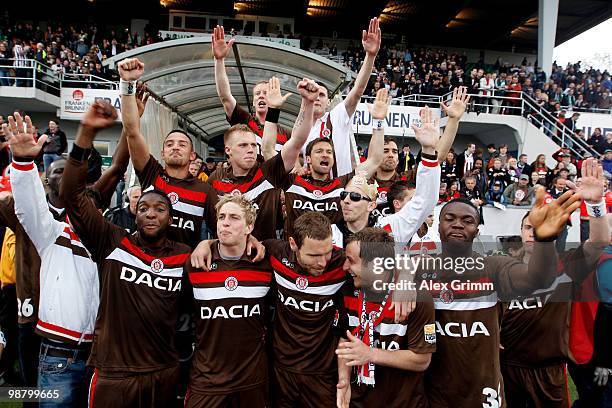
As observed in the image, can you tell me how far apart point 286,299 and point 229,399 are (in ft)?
2.37

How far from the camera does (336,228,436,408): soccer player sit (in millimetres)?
2992

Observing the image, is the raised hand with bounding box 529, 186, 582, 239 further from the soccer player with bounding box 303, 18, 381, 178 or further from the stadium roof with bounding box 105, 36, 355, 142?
the stadium roof with bounding box 105, 36, 355, 142

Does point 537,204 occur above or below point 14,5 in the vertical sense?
below

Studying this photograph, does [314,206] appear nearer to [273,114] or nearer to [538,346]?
[273,114]

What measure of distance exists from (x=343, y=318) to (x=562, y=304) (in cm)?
166

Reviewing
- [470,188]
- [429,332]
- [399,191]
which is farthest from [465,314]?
[470,188]

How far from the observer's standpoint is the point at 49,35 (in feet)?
74.0

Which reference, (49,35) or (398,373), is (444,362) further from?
(49,35)

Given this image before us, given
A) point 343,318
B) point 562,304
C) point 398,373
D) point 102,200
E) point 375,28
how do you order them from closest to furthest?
1. point 398,373
2. point 343,318
3. point 562,304
4. point 102,200
5. point 375,28

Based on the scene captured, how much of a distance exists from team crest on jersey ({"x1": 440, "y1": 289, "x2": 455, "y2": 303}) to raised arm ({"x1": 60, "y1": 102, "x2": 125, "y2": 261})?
89.8 inches

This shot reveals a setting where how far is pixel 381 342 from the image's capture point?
3113mm

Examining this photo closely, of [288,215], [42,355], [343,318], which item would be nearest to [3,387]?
[42,355]

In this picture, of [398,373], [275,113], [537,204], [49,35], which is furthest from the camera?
[49,35]

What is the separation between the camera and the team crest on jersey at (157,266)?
131 inches
